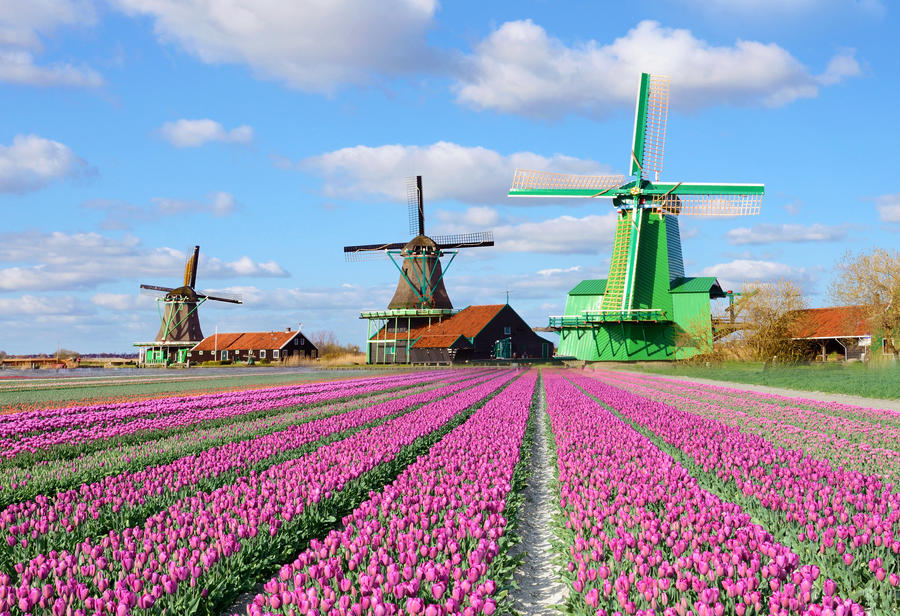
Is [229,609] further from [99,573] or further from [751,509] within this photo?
[751,509]

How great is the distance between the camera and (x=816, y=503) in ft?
22.0

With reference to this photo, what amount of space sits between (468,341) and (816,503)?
64.3 metres

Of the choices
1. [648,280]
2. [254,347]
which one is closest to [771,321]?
[648,280]

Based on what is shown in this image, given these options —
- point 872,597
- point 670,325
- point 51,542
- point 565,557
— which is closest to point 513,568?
point 565,557

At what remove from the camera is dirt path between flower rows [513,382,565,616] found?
5.20 meters

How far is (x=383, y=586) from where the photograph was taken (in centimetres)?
438

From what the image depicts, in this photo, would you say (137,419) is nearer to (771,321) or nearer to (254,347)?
(771,321)

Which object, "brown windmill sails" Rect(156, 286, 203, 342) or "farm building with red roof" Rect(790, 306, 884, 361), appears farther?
"brown windmill sails" Rect(156, 286, 203, 342)

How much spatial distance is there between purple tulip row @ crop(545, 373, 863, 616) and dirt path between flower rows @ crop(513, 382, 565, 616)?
25cm

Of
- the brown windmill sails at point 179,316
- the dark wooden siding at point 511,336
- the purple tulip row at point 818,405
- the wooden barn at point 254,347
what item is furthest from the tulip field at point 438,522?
the brown windmill sails at point 179,316

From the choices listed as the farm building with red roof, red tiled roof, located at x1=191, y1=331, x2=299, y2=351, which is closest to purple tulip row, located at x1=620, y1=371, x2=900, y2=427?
the farm building with red roof

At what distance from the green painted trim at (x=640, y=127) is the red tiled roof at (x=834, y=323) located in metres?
17.8

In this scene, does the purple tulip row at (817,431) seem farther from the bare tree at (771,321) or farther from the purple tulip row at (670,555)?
the bare tree at (771,321)

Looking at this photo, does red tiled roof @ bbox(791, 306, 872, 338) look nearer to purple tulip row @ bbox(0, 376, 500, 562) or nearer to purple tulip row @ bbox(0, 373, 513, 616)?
purple tulip row @ bbox(0, 376, 500, 562)
